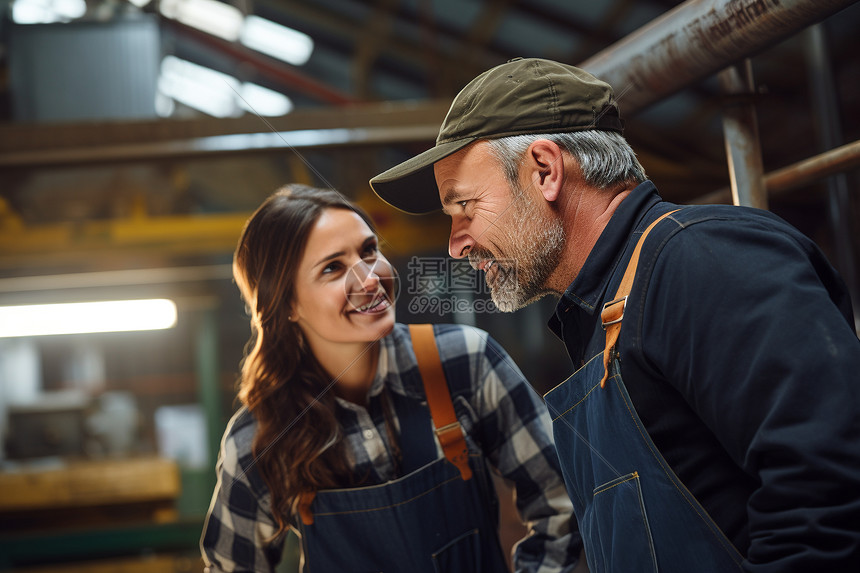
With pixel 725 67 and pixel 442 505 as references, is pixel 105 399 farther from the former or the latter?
pixel 725 67

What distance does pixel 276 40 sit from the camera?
237 inches

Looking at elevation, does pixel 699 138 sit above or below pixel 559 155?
above

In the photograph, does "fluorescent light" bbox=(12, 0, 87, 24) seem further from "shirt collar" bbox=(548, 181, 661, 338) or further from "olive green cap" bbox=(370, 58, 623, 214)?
"shirt collar" bbox=(548, 181, 661, 338)

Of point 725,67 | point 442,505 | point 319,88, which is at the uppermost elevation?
point 319,88

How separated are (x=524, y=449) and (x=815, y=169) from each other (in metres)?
0.77

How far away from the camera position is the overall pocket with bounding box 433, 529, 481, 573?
130cm

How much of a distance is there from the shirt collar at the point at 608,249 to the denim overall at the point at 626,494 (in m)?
0.08

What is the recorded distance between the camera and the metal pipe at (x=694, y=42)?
1.01 metres

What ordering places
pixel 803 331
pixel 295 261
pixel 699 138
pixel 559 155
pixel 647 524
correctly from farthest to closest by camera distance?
pixel 699 138, pixel 295 261, pixel 559 155, pixel 647 524, pixel 803 331

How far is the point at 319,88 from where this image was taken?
17.1ft

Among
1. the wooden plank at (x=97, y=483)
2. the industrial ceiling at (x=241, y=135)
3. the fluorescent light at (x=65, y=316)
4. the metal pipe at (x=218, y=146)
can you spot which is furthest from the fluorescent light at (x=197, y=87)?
the metal pipe at (x=218, y=146)

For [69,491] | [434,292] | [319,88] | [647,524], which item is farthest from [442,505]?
[319,88]

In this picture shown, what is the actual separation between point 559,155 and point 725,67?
1.34 ft

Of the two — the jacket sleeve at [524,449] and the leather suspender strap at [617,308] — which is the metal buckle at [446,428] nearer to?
the jacket sleeve at [524,449]
